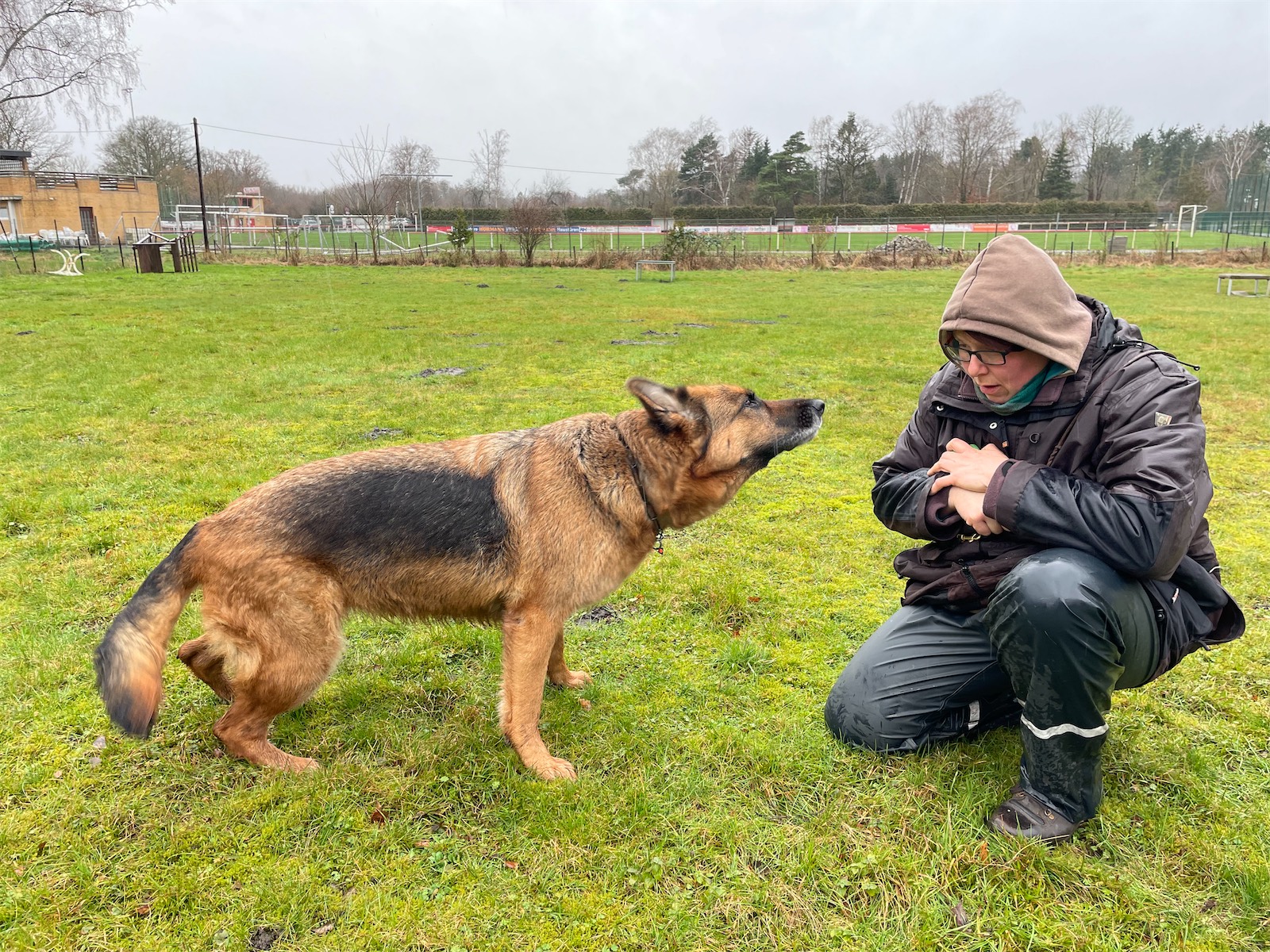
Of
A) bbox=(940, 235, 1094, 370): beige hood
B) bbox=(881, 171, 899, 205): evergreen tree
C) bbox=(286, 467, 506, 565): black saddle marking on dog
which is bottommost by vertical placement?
bbox=(286, 467, 506, 565): black saddle marking on dog

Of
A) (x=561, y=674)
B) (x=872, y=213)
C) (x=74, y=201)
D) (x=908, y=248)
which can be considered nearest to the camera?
(x=561, y=674)

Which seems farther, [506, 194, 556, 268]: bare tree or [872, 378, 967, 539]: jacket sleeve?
[506, 194, 556, 268]: bare tree

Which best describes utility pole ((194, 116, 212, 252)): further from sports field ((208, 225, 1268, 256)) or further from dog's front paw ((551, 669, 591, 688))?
dog's front paw ((551, 669, 591, 688))

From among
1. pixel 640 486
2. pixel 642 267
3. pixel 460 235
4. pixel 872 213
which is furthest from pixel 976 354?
pixel 872 213

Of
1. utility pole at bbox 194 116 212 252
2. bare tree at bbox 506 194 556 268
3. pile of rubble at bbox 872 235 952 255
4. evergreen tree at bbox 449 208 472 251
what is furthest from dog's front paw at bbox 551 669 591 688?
utility pole at bbox 194 116 212 252

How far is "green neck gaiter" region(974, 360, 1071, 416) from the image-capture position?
2.85 meters

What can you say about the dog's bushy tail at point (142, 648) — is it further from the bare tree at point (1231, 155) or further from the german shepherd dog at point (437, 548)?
the bare tree at point (1231, 155)

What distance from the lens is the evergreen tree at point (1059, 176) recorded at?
73.4 m

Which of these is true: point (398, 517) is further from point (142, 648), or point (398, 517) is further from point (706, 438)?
point (706, 438)

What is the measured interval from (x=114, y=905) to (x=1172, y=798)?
414 centimetres

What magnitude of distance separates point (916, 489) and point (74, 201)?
74.9 metres

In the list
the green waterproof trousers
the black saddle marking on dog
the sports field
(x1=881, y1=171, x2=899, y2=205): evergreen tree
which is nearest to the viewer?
the green waterproof trousers

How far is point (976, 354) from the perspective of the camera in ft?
9.50

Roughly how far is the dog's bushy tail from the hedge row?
58365 millimetres
